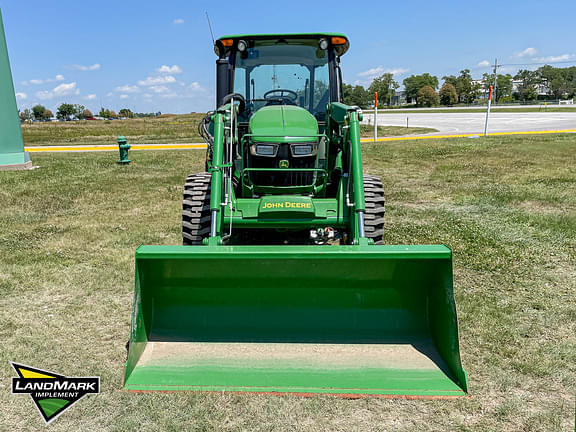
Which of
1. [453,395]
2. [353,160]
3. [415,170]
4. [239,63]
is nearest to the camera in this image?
[453,395]

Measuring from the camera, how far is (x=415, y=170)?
1244 centimetres

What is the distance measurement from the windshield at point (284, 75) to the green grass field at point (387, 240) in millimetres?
2137

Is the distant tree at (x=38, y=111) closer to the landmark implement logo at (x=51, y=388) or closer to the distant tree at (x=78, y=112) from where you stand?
the distant tree at (x=78, y=112)

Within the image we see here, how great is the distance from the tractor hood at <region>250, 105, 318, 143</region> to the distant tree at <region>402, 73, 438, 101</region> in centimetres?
9989

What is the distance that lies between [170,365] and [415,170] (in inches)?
408

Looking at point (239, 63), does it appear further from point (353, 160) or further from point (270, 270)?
point (270, 270)


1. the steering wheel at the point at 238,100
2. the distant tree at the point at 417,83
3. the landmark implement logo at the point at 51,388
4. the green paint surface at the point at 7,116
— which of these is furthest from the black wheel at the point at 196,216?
the distant tree at the point at 417,83

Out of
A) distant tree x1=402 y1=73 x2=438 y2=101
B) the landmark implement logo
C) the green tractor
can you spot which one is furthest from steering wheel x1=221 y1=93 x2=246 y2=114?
distant tree x1=402 y1=73 x2=438 y2=101

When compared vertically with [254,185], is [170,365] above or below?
below

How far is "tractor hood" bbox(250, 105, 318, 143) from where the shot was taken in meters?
4.64

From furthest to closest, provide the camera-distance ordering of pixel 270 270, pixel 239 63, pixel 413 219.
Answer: pixel 413 219
pixel 239 63
pixel 270 270

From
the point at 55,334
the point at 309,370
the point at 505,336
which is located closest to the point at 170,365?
the point at 309,370

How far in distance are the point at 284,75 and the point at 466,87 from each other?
93364mm

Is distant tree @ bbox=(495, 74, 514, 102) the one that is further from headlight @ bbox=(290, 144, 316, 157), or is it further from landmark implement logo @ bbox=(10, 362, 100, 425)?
landmark implement logo @ bbox=(10, 362, 100, 425)
